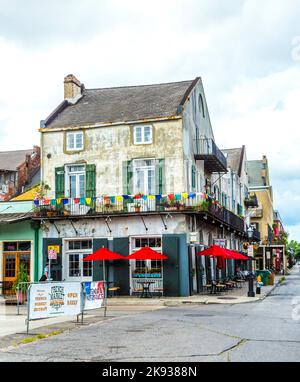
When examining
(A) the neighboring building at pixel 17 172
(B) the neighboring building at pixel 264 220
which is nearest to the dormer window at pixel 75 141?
(A) the neighboring building at pixel 17 172

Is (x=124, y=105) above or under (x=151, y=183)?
above

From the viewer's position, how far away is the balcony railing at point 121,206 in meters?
27.2

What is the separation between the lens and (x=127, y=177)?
94.7 ft

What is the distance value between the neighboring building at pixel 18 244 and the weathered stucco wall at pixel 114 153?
194 cm

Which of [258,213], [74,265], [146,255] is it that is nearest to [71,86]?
[74,265]

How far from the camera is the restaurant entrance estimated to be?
3031 centimetres

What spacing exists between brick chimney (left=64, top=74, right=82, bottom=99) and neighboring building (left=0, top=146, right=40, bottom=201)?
741 inches

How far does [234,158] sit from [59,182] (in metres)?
27.8

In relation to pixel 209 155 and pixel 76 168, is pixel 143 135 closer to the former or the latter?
pixel 76 168

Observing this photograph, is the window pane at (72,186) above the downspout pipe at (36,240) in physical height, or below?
above

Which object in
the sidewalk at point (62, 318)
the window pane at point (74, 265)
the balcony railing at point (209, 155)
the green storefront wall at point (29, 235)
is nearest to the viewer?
the sidewalk at point (62, 318)

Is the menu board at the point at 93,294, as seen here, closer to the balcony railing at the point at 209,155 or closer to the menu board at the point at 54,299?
the menu board at the point at 54,299

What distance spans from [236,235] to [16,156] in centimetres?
2254

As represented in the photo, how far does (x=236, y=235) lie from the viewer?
46812mm
